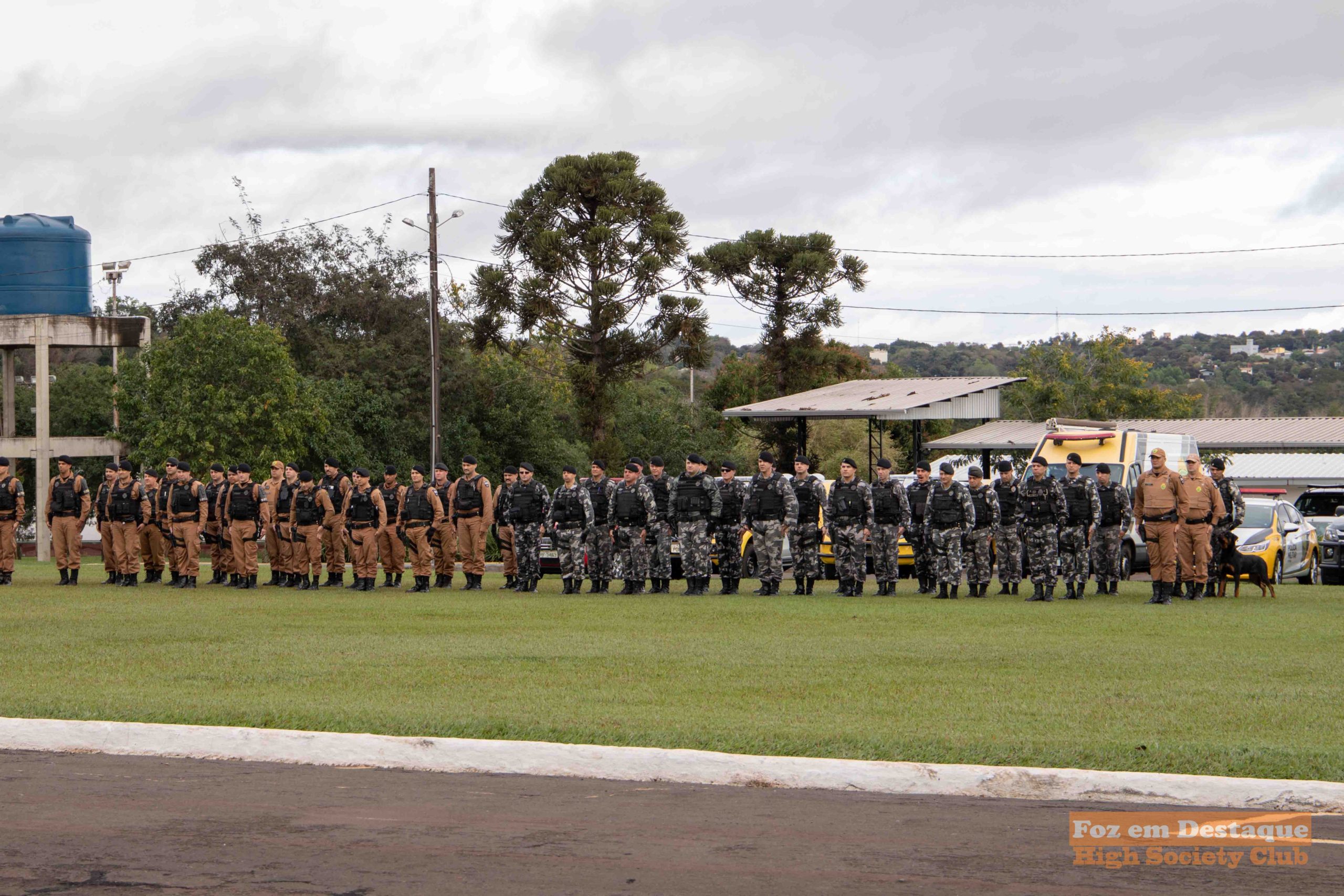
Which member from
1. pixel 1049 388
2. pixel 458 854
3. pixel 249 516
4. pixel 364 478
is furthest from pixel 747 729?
pixel 1049 388

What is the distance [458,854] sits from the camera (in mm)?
6133

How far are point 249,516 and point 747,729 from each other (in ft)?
51.1

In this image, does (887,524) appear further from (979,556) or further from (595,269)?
(595,269)

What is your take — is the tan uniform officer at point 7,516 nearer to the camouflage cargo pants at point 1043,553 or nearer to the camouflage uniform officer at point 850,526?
the camouflage uniform officer at point 850,526

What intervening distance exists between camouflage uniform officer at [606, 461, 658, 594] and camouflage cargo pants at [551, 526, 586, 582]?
0.48 meters

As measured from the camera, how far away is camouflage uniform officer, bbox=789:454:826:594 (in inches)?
811

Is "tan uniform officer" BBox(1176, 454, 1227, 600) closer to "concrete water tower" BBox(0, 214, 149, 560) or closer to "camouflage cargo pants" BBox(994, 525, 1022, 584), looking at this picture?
"camouflage cargo pants" BBox(994, 525, 1022, 584)

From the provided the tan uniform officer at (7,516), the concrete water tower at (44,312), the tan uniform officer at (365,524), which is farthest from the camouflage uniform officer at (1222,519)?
the concrete water tower at (44,312)

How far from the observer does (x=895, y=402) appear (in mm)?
42219

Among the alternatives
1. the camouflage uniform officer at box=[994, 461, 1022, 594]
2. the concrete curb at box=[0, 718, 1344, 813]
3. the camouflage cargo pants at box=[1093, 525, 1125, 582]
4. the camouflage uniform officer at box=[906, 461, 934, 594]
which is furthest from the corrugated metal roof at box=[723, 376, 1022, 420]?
the concrete curb at box=[0, 718, 1344, 813]

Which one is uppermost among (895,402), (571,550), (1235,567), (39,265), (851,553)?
(39,265)

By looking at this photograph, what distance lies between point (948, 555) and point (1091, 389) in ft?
163

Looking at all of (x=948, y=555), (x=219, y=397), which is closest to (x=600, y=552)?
(x=948, y=555)

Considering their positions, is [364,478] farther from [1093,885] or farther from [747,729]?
[1093,885]
